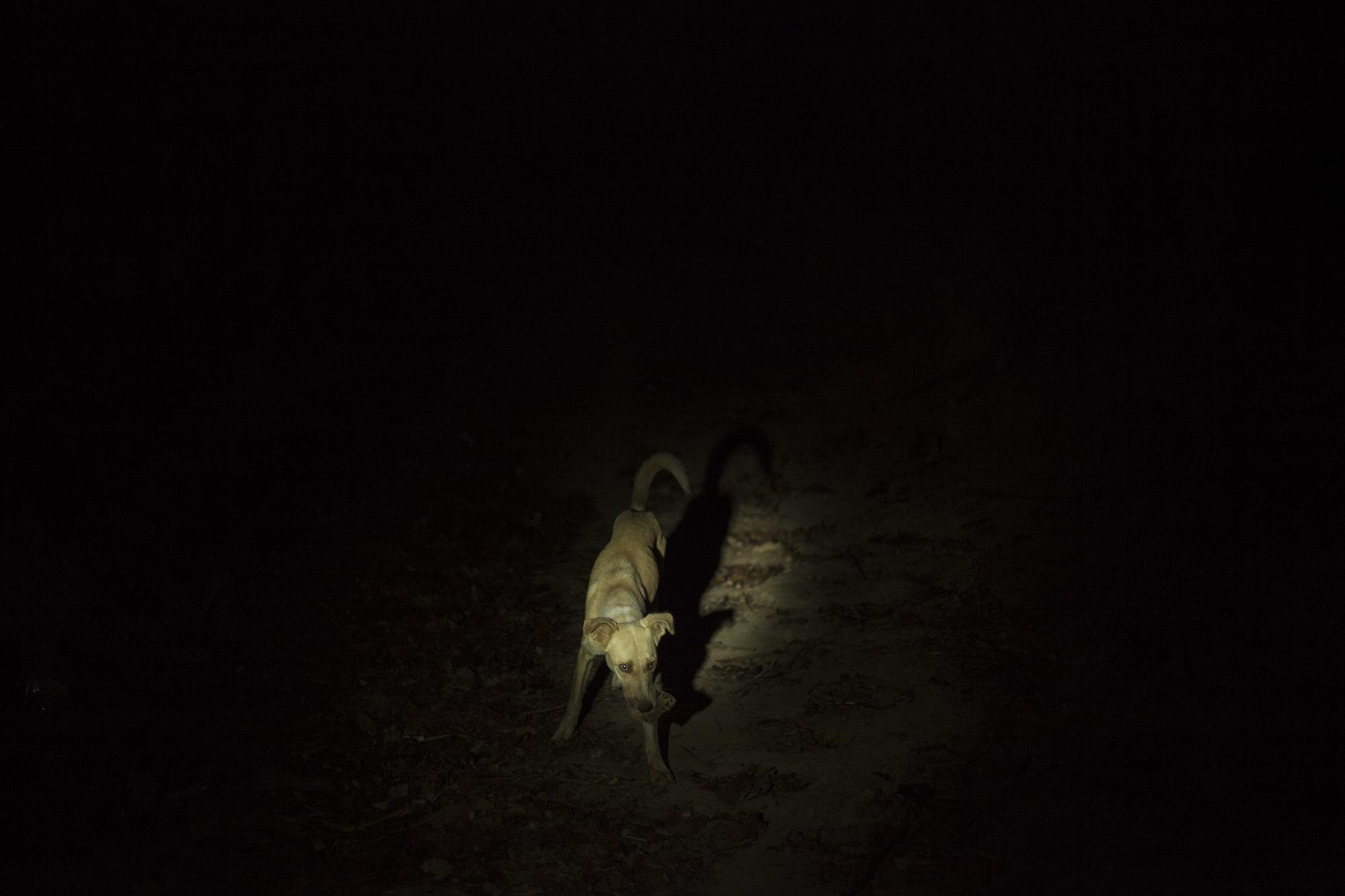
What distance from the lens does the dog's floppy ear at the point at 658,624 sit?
5.76 m

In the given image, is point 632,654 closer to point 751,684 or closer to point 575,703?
point 575,703

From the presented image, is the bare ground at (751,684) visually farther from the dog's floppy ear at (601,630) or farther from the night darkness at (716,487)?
the dog's floppy ear at (601,630)

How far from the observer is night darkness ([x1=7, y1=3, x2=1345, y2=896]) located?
5.41 m

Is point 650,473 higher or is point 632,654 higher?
point 650,473

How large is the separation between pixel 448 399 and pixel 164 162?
521 centimetres

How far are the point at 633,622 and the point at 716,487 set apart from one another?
18.2 feet

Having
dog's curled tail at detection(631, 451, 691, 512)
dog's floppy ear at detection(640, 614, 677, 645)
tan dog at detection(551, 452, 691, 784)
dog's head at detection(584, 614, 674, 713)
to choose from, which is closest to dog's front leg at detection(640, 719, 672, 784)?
tan dog at detection(551, 452, 691, 784)

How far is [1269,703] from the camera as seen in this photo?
580cm

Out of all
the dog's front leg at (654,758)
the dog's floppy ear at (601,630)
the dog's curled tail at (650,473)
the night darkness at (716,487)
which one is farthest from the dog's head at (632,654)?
the dog's curled tail at (650,473)

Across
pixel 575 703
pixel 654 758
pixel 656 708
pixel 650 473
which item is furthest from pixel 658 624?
pixel 650 473

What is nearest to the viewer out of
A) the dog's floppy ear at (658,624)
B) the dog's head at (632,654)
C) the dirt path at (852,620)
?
the dirt path at (852,620)

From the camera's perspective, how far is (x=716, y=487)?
37.0ft

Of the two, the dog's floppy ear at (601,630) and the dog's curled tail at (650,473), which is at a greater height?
the dog's curled tail at (650,473)

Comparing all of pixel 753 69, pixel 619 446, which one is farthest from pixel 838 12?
pixel 619 446
